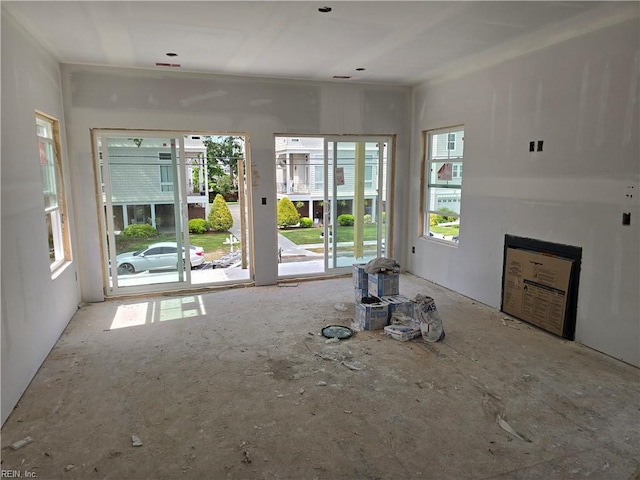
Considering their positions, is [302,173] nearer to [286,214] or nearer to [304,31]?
[286,214]

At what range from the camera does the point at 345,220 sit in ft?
20.2

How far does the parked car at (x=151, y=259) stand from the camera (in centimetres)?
529

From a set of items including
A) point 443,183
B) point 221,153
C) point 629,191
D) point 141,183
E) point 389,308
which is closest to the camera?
point 629,191

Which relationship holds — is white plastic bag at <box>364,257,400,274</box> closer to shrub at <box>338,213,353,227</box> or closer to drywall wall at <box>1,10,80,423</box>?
shrub at <box>338,213,353,227</box>

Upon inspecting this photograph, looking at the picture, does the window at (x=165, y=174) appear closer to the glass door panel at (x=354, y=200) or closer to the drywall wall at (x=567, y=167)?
the glass door panel at (x=354, y=200)

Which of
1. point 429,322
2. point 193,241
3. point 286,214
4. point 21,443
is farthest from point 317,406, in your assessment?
point 286,214

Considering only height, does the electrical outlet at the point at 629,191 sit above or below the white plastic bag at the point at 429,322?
above

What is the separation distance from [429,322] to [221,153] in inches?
490

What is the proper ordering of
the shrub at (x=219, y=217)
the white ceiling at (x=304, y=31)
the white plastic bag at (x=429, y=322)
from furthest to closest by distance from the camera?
the shrub at (x=219, y=217)
the white plastic bag at (x=429, y=322)
the white ceiling at (x=304, y=31)

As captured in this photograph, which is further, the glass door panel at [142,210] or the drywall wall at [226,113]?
the glass door panel at [142,210]

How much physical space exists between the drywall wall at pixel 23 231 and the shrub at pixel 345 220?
3609 millimetres

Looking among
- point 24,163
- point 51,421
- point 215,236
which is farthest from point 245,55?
point 215,236

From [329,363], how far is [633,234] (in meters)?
2.61

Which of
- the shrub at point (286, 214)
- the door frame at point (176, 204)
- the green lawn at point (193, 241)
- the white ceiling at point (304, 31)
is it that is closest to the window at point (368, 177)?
the white ceiling at point (304, 31)
